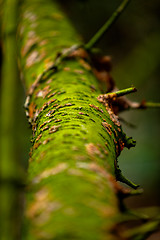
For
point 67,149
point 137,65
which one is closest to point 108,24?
point 67,149

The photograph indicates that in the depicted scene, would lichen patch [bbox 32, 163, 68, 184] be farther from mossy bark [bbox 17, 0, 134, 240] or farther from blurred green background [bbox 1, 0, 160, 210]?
blurred green background [bbox 1, 0, 160, 210]

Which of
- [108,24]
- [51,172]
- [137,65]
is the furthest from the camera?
[137,65]

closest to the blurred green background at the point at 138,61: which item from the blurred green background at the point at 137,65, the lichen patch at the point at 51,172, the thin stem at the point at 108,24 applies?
the blurred green background at the point at 137,65

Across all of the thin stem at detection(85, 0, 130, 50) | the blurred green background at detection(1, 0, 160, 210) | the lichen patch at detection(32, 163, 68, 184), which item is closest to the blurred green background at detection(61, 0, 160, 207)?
the blurred green background at detection(1, 0, 160, 210)

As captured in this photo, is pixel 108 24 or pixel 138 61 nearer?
pixel 108 24

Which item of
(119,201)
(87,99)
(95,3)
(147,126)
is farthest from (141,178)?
(119,201)

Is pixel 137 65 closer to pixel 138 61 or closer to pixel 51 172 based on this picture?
pixel 138 61
